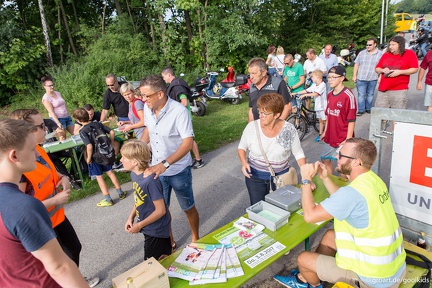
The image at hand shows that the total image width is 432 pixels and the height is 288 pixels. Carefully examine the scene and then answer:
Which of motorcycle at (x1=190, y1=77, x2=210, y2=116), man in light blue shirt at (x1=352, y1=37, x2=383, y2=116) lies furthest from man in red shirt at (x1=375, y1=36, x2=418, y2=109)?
motorcycle at (x1=190, y1=77, x2=210, y2=116)

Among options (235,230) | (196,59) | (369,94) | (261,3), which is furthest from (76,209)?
(261,3)

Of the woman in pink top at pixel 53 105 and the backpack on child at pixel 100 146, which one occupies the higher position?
the woman in pink top at pixel 53 105

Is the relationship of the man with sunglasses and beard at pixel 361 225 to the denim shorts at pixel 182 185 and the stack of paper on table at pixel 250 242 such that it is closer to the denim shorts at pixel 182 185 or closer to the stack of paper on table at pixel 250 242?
the stack of paper on table at pixel 250 242

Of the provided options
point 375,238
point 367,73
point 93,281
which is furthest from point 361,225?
point 367,73

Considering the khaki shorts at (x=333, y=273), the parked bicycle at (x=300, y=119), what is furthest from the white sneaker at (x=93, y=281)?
the parked bicycle at (x=300, y=119)

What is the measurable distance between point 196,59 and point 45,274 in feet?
50.0

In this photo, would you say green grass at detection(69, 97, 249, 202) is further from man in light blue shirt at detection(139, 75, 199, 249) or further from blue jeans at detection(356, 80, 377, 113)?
blue jeans at detection(356, 80, 377, 113)

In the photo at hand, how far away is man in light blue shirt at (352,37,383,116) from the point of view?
313 inches

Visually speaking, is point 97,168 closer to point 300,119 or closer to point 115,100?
point 115,100

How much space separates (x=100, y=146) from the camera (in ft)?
15.8

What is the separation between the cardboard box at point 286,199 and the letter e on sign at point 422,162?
1.08m

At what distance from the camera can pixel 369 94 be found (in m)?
8.53

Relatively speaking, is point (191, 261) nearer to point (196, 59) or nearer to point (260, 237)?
point (260, 237)

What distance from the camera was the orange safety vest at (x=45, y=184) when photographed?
7.88 feet
